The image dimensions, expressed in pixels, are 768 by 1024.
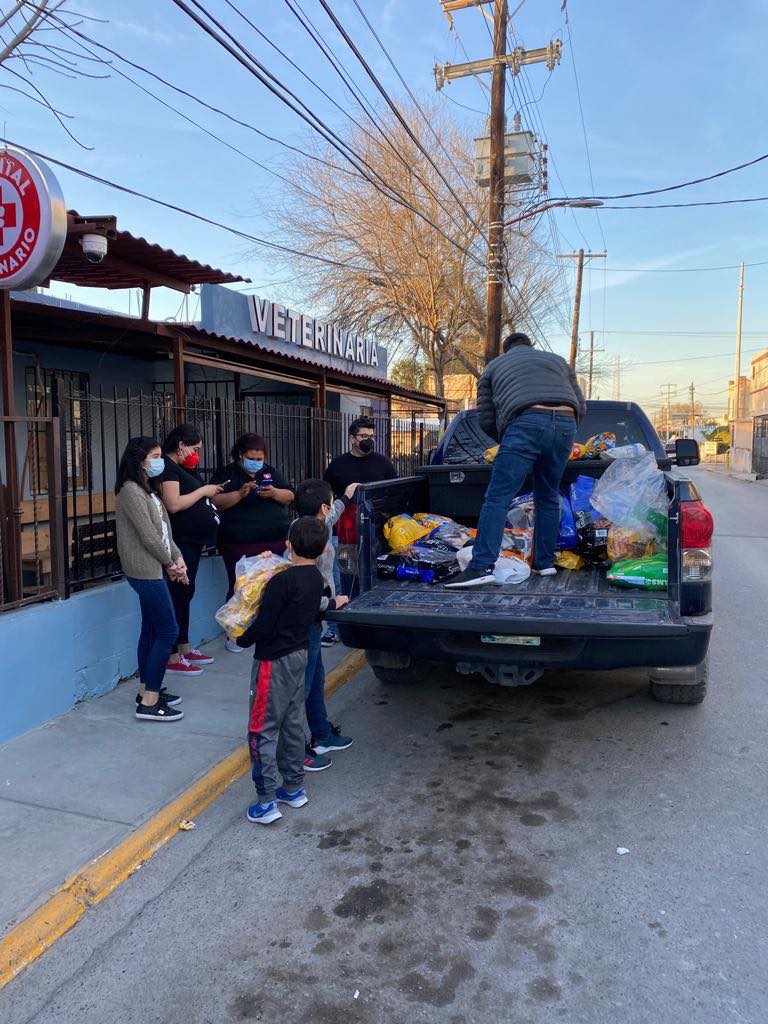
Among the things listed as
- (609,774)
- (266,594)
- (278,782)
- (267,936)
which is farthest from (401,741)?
(267,936)

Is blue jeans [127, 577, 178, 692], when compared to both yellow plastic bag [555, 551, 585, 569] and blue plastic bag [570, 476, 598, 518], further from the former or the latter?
blue plastic bag [570, 476, 598, 518]

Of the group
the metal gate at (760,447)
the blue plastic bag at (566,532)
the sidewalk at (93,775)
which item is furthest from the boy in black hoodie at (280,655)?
the metal gate at (760,447)

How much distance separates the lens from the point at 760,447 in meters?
37.6

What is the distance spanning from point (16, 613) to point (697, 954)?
388cm

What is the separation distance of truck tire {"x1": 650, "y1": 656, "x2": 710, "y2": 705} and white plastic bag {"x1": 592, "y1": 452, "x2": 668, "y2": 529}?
2.85ft

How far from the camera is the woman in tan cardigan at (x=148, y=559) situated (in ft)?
14.9

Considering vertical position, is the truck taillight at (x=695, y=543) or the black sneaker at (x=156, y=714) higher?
the truck taillight at (x=695, y=543)

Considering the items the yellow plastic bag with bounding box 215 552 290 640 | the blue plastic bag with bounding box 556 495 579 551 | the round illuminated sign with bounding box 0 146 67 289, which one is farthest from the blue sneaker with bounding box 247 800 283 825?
the round illuminated sign with bounding box 0 146 67 289

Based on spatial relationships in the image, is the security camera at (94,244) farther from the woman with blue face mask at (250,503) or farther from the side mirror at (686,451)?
the side mirror at (686,451)

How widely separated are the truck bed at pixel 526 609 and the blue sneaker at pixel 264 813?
99cm

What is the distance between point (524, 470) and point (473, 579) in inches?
29.3

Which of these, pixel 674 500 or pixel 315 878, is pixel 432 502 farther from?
pixel 315 878

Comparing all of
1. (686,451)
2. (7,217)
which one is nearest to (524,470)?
(686,451)

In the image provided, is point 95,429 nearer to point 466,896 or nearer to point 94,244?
point 94,244
